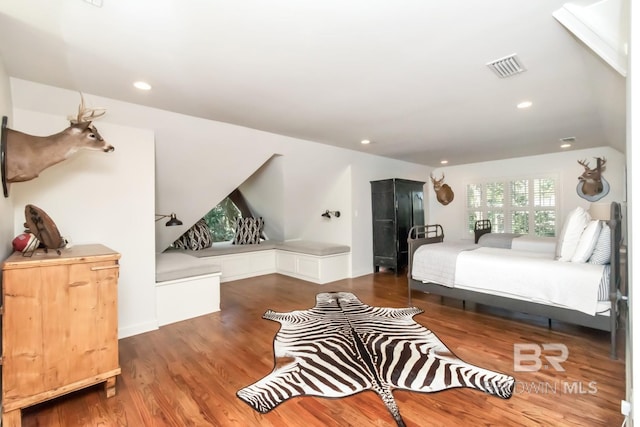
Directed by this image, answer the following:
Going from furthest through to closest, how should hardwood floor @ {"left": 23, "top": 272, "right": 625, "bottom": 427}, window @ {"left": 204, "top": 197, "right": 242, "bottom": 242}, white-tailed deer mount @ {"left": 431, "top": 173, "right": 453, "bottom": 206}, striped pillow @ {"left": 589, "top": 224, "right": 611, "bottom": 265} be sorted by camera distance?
white-tailed deer mount @ {"left": 431, "top": 173, "right": 453, "bottom": 206}, window @ {"left": 204, "top": 197, "right": 242, "bottom": 242}, striped pillow @ {"left": 589, "top": 224, "right": 611, "bottom": 265}, hardwood floor @ {"left": 23, "top": 272, "right": 625, "bottom": 427}

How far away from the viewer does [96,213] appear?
2918 millimetres

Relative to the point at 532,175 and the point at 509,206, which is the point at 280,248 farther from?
the point at 532,175

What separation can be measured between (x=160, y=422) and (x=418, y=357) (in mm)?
1940

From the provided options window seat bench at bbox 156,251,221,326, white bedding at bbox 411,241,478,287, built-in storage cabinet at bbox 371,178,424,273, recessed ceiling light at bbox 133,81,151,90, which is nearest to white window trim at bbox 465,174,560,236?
built-in storage cabinet at bbox 371,178,424,273

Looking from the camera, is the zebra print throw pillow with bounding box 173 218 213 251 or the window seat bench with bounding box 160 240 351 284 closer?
the window seat bench with bounding box 160 240 351 284

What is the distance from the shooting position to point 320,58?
7.25ft

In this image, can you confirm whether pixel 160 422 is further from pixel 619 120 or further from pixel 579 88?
pixel 619 120

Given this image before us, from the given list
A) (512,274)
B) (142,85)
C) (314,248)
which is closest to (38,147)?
(142,85)

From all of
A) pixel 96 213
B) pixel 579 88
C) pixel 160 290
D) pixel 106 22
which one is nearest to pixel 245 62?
pixel 106 22

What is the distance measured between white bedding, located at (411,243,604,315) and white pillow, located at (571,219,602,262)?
15 cm

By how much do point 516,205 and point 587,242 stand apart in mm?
4377

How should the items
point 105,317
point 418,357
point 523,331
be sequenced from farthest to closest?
point 523,331 → point 418,357 → point 105,317

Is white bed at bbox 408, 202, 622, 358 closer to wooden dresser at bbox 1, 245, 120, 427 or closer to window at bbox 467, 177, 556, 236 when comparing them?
wooden dresser at bbox 1, 245, 120, 427

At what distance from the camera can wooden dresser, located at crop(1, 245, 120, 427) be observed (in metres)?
1.78
